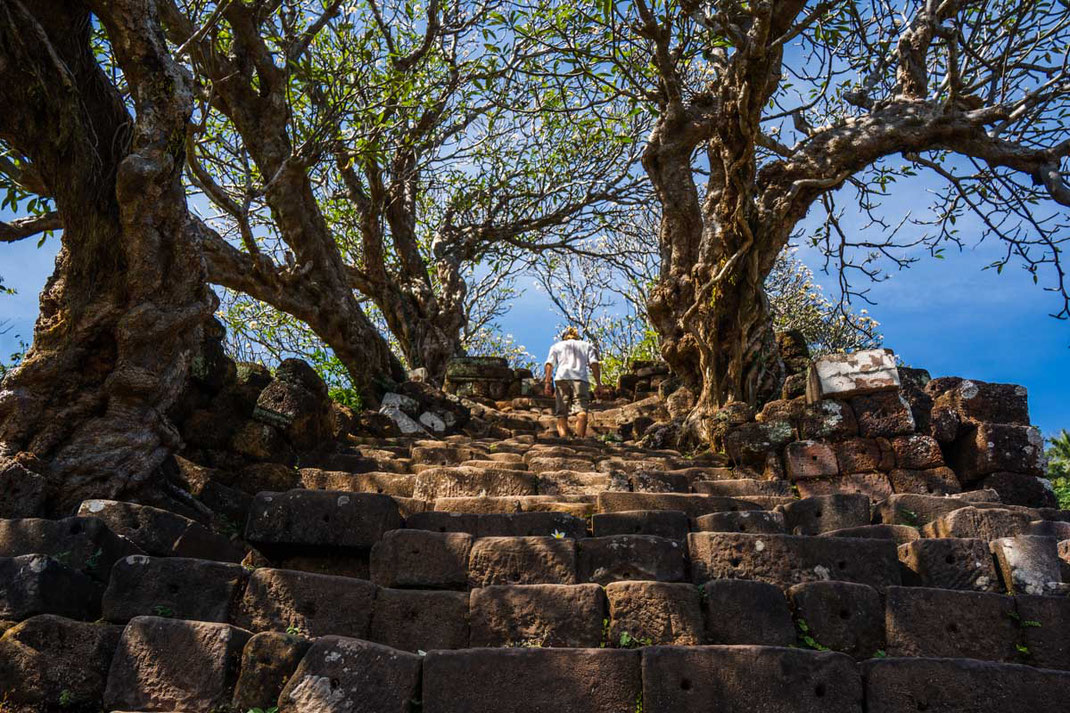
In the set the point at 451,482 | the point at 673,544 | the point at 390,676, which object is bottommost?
the point at 390,676

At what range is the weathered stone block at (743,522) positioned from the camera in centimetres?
392

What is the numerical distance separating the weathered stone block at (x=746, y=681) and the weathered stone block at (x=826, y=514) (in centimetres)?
151

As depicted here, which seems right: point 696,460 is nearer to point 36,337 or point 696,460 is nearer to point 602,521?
point 602,521

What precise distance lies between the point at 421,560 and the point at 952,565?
2.43 metres

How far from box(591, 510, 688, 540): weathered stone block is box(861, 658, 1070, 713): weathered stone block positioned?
1342 millimetres

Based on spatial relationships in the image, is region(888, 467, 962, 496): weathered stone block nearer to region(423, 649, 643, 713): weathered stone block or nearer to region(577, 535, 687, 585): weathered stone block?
region(577, 535, 687, 585): weathered stone block

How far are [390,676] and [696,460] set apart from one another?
4236 mm

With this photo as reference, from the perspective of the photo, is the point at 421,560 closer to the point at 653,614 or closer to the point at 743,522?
the point at 653,614

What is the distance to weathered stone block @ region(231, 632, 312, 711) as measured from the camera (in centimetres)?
262

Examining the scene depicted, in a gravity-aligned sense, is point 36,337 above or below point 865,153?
below

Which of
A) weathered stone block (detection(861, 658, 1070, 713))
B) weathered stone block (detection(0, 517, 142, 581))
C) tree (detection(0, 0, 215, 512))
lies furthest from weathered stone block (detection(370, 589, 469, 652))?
tree (detection(0, 0, 215, 512))

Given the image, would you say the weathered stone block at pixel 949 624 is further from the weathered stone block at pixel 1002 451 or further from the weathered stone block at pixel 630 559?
the weathered stone block at pixel 1002 451

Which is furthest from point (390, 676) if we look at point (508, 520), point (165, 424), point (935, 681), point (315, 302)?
point (315, 302)

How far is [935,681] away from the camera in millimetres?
2570
